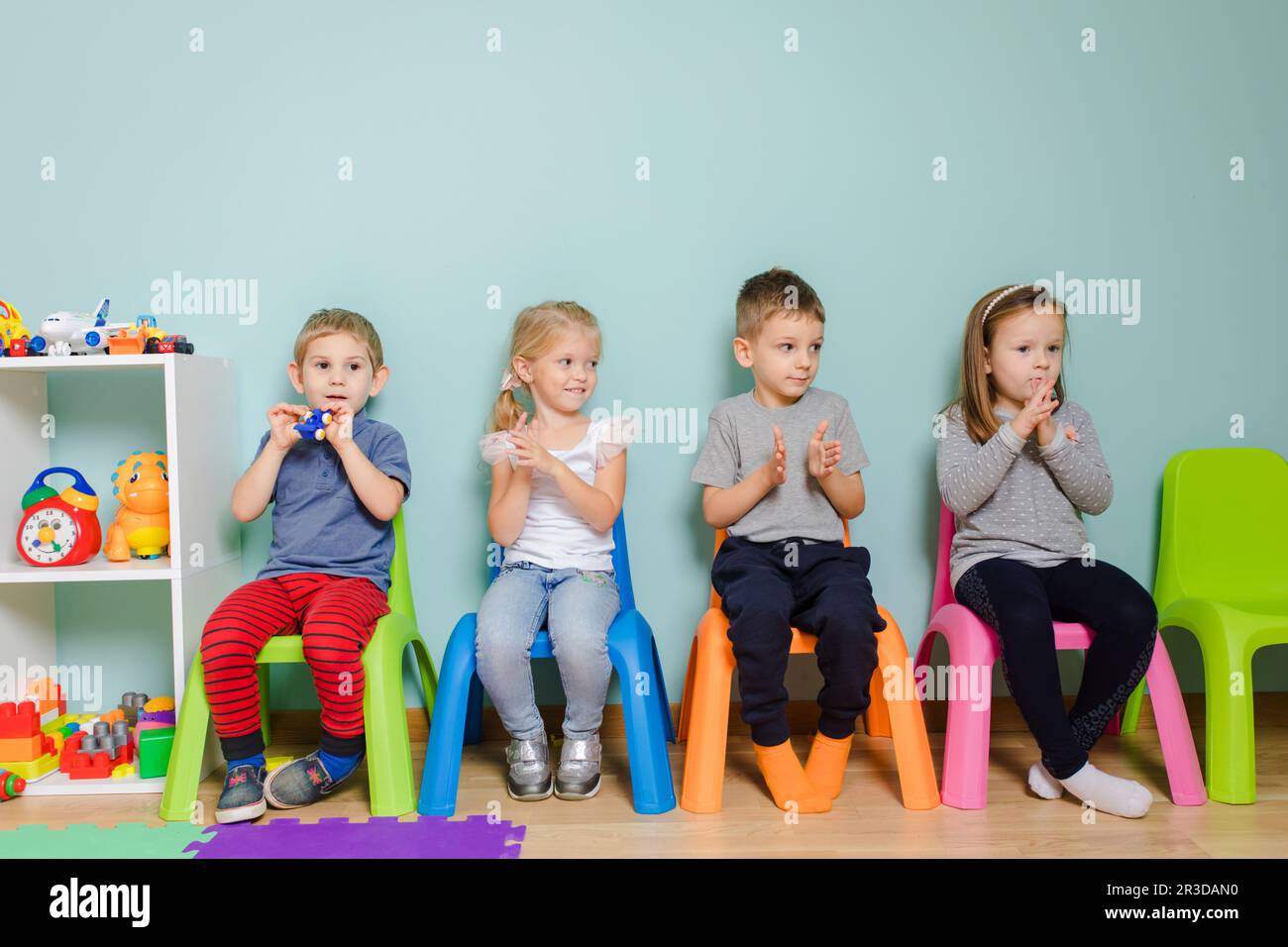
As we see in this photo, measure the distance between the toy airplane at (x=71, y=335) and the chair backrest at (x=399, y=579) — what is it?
0.65 meters

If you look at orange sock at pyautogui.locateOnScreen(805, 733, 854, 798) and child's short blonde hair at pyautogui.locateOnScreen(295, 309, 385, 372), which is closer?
orange sock at pyautogui.locateOnScreen(805, 733, 854, 798)

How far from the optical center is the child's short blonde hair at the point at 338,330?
2051 millimetres

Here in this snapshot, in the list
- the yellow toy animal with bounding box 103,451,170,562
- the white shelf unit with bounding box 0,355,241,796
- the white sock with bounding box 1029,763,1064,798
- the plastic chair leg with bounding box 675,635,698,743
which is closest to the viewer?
the white sock with bounding box 1029,763,1064,798

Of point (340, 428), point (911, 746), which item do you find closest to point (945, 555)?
point (911, 746)

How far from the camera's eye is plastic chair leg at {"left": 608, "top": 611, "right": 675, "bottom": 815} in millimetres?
1768

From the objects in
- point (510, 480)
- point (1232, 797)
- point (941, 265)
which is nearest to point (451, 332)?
point (510, 480)

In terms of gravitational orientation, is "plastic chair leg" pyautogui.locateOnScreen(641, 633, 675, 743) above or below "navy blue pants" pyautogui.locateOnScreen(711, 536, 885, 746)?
below

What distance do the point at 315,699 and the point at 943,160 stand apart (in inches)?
69.0

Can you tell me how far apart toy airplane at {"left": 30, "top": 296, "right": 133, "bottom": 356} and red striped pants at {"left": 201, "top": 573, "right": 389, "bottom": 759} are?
576 millimetres

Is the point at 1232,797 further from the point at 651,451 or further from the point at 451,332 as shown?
the point at 451,332

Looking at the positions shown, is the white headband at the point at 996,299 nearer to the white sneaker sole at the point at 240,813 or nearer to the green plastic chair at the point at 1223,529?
the green plastic chair at the point at 1223,529

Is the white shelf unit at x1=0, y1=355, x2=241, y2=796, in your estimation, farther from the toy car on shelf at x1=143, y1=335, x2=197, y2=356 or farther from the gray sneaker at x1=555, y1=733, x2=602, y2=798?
the gray sneaker at x1=555, y1=733, x2=602, y2=798

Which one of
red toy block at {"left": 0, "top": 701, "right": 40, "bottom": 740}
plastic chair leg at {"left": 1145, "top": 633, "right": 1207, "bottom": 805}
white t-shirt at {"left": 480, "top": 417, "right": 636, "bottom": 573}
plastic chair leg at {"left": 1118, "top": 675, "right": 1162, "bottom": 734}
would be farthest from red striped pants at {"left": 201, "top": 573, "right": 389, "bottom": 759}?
plastic chair leg at {"left": 1118, "top": 675, "right": 1162, "bottom": 734}

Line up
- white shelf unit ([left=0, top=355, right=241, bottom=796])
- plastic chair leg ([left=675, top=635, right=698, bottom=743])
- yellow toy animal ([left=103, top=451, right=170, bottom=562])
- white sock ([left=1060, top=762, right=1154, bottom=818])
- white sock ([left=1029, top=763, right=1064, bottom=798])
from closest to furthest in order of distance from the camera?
white sock ([left=1060, top=762, right=1154, bottom=818]), white sock ([left=1029, top=763, right=1064, bottom=798]), white shelf unit ([left=0, top=355, right=241, bottom=796]), yellow toy animal ([left=103, top=451, right=170, bottom=562]), plastic chair leg ([left=675, top=635, right=698, bottom=743])
